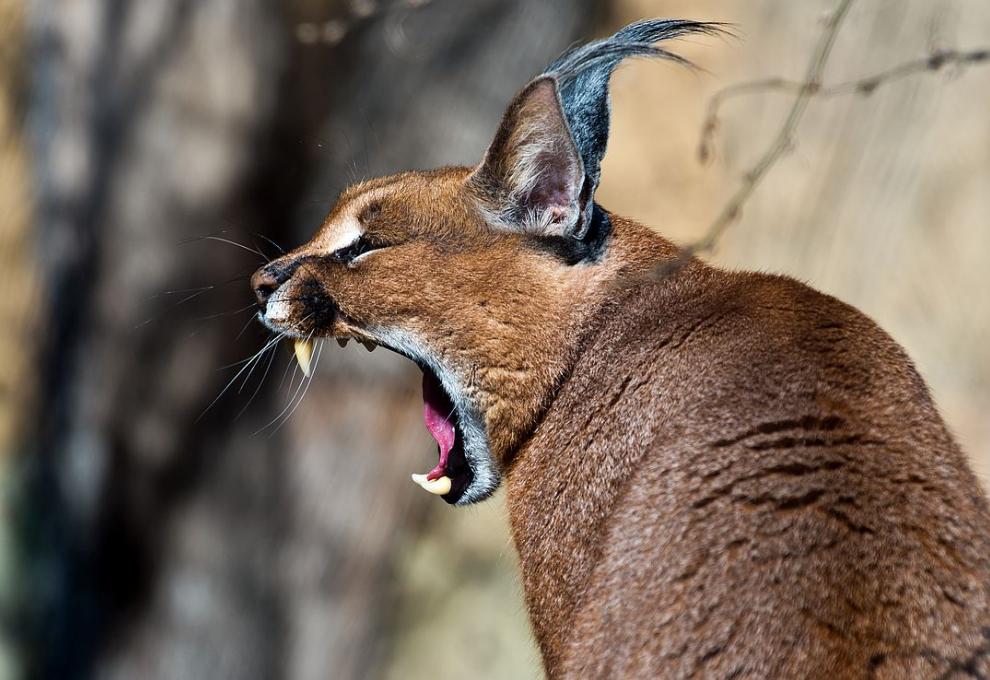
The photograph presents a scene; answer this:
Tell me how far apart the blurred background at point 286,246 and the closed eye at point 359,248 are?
9.42 ft

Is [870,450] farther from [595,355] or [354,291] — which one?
[354,291]

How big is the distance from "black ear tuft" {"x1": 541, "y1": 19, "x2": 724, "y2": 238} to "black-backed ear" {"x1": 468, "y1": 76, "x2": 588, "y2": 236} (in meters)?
0.04

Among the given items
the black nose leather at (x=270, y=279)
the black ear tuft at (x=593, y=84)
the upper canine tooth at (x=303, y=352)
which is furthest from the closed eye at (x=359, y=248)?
the black ear tuft at (x=593, y=84)

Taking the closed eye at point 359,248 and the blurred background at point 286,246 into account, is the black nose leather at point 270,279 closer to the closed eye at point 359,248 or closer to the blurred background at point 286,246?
the closed eye at point 359,248

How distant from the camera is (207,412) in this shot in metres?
7.61

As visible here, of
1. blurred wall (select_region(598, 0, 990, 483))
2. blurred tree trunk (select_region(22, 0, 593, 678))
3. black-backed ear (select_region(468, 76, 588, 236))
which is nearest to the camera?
black-backed ear (select_region(468, 76, 588, 236))

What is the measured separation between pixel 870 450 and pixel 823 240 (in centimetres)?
568

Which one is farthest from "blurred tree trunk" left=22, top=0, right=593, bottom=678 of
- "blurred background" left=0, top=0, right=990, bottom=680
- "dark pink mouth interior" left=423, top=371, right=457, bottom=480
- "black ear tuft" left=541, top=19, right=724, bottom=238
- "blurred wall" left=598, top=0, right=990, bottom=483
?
"black ear tuft" left=541, top=19, right=724, bottom=238

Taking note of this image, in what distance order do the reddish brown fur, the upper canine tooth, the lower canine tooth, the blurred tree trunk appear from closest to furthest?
1. the reddish brown fur
2. the upper canine tooth
3. the lower canine tooth
4. the blurred tree trunk

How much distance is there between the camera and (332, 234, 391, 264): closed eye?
406 cm

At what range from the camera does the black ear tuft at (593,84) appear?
3732 mm

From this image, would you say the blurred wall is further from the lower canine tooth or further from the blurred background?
the lower canine tooth

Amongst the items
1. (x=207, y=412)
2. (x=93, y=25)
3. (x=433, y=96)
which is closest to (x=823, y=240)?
(x=433, y=96)

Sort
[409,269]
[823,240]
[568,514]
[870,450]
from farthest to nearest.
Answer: [823,240]
[409,269]
[568,514]
[870,450]
